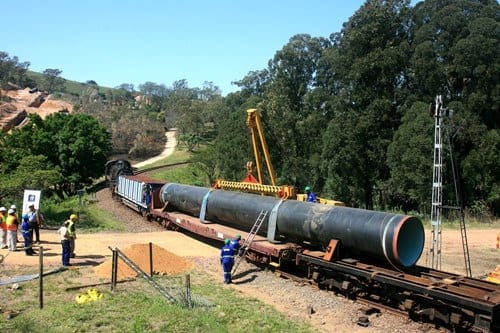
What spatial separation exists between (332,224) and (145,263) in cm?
648

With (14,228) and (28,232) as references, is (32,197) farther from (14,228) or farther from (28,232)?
(28,232)

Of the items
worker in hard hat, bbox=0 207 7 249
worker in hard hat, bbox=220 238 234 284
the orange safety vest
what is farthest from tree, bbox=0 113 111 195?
worker in hard hat, bbox=220 238 234 284

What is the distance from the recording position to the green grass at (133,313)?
10.6 meters

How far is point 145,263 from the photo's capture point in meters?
16.4

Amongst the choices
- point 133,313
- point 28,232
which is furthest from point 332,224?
point 28,232

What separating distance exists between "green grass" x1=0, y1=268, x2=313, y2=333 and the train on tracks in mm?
2444

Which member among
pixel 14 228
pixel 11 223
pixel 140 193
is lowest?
pixel 14 228

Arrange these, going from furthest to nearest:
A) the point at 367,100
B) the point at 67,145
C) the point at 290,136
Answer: the point at 67,145, the point at 290,136, the point at 367,100

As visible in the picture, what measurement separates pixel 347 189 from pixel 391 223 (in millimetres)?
26569

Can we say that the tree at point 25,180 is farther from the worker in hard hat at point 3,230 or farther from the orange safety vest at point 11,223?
the orange safety vest at point 11,223

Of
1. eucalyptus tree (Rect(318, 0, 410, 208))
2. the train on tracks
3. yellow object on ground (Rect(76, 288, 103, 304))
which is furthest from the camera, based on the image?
eucalyptus tree (Rect(318, 0, 410, 208))

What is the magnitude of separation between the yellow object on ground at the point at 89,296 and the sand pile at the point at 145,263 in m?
2.28

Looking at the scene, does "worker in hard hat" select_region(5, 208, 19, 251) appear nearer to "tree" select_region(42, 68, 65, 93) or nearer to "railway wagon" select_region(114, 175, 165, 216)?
"railway wagon" select_region(114, 175, 165, 216)

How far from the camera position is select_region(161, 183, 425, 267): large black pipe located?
504 inches
